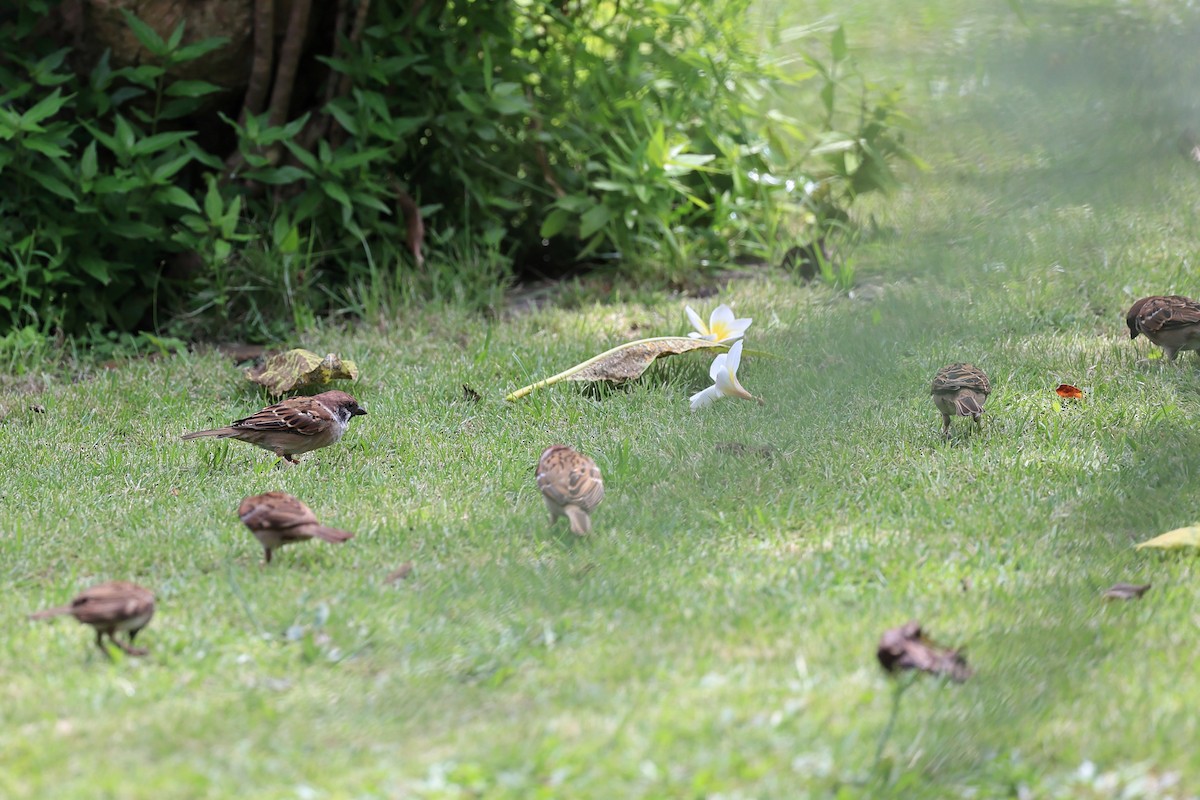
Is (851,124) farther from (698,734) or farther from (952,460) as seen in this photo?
(698,734)

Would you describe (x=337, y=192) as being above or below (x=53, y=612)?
above

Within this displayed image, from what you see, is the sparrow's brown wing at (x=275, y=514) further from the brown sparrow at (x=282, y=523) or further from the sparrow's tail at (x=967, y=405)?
the sparrow's tail at (x=967, y=405)

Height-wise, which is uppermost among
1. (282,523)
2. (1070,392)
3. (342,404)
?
(282,523)

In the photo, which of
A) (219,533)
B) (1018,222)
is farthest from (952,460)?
(219,533)

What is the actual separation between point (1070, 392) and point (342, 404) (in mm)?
2902

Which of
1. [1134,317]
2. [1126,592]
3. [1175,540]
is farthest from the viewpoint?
[1134,317]

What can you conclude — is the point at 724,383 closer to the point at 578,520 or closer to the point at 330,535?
the point at 578,520

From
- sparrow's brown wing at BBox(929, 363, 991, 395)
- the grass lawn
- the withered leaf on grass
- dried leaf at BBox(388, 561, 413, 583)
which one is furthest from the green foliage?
the withered leaf on grass

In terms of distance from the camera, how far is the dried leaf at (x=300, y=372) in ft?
17.1

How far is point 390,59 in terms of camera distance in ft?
21.4

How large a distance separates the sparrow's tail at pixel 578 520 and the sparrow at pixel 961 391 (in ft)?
4.83

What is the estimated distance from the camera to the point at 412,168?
722 centimetres

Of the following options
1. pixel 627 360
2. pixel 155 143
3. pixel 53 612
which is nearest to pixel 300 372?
pixel 627 360

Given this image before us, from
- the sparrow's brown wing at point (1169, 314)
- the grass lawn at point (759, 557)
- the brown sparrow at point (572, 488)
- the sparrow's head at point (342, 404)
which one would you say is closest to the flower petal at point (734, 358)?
the grass lawn at point (759, 557)
